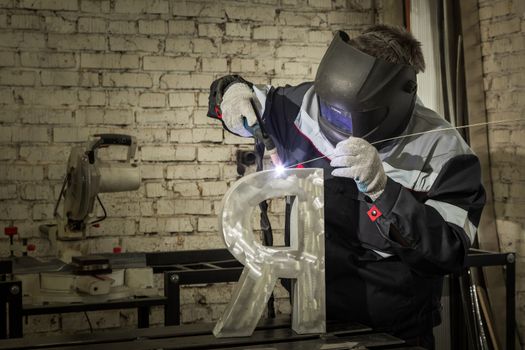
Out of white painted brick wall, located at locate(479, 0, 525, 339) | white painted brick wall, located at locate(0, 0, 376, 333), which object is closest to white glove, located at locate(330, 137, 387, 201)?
white painted brick wall, located at locate(479, 0, 525, 339)

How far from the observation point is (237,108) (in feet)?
6.33

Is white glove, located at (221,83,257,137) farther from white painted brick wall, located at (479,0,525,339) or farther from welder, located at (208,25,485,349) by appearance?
white painted brick wall, located at (479,0,525,339)

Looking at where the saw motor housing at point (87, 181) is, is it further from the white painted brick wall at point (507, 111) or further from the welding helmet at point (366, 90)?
the white painted brick wall at point (507, 111)

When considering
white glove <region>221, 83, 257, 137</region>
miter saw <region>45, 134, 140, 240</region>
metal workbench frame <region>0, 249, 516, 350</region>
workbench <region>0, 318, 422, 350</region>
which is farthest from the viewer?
miter saw <region>45, 134, 140, 240</region>

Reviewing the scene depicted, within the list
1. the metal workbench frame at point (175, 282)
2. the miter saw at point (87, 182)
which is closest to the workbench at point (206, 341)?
the metal workbench frame at point (175, 282)

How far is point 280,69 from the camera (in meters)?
3.72

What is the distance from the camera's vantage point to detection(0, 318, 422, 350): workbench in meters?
1.39

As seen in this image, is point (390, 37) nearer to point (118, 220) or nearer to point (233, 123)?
point (233, 123)

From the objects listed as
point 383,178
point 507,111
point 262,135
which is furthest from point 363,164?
point 507,111

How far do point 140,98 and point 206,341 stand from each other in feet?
7.49

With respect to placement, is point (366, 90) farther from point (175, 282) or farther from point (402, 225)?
point (175, 282)

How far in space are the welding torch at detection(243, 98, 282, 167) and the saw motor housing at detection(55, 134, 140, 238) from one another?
1.04 metres

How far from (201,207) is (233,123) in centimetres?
169

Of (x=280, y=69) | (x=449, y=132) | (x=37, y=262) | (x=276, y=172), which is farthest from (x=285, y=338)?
(x=280, y=69)
